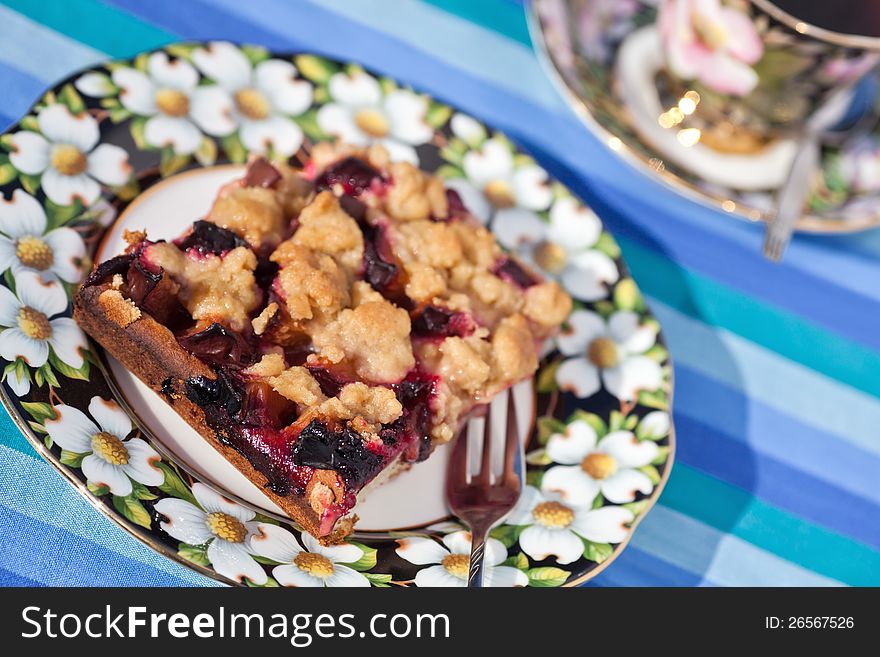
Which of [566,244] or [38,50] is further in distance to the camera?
[566,244]

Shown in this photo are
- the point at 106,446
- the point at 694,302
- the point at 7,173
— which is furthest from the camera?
the point at 694,302

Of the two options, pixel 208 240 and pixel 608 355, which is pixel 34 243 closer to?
pixel 208 240

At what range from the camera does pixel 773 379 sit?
137 inches

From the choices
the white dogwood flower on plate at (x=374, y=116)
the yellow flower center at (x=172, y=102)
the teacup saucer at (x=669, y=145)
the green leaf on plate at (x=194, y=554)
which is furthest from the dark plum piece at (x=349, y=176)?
the green leaf on plate at (x=194, y=554)

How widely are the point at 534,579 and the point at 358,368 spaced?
0.82 m

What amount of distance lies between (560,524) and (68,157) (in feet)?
6.58

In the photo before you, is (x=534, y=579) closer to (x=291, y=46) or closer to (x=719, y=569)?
(x=719, y=569)

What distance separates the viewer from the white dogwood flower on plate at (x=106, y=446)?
7.95 feet

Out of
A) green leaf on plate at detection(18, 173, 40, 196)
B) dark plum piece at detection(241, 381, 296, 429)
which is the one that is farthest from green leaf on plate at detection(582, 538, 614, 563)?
green leaf on plate at detection(18, 173, 40, 196)

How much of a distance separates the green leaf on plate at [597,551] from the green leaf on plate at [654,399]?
578 mm

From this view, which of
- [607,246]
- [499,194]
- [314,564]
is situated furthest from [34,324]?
[607,246]

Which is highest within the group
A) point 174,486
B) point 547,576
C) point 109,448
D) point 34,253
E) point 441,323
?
point 34,253

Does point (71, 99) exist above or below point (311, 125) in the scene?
above

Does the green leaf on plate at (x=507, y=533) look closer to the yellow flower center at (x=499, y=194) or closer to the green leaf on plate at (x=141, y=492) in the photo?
the green leaf on plate at (x=141, y=492)
